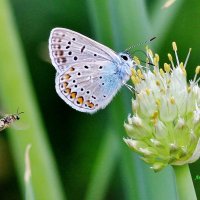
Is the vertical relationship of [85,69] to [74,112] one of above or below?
above

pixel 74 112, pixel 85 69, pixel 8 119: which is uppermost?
pixel 85 69

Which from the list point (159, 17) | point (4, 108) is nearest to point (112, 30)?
point (159, 17)

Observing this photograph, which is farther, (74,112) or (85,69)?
(74,112)

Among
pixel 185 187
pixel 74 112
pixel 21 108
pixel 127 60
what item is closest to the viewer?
pixel 185 187

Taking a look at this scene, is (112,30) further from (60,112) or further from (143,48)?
(60,112)

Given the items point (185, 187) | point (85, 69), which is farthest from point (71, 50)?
point (185, 187)

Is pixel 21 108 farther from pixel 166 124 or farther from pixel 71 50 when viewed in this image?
pixel 166 124
